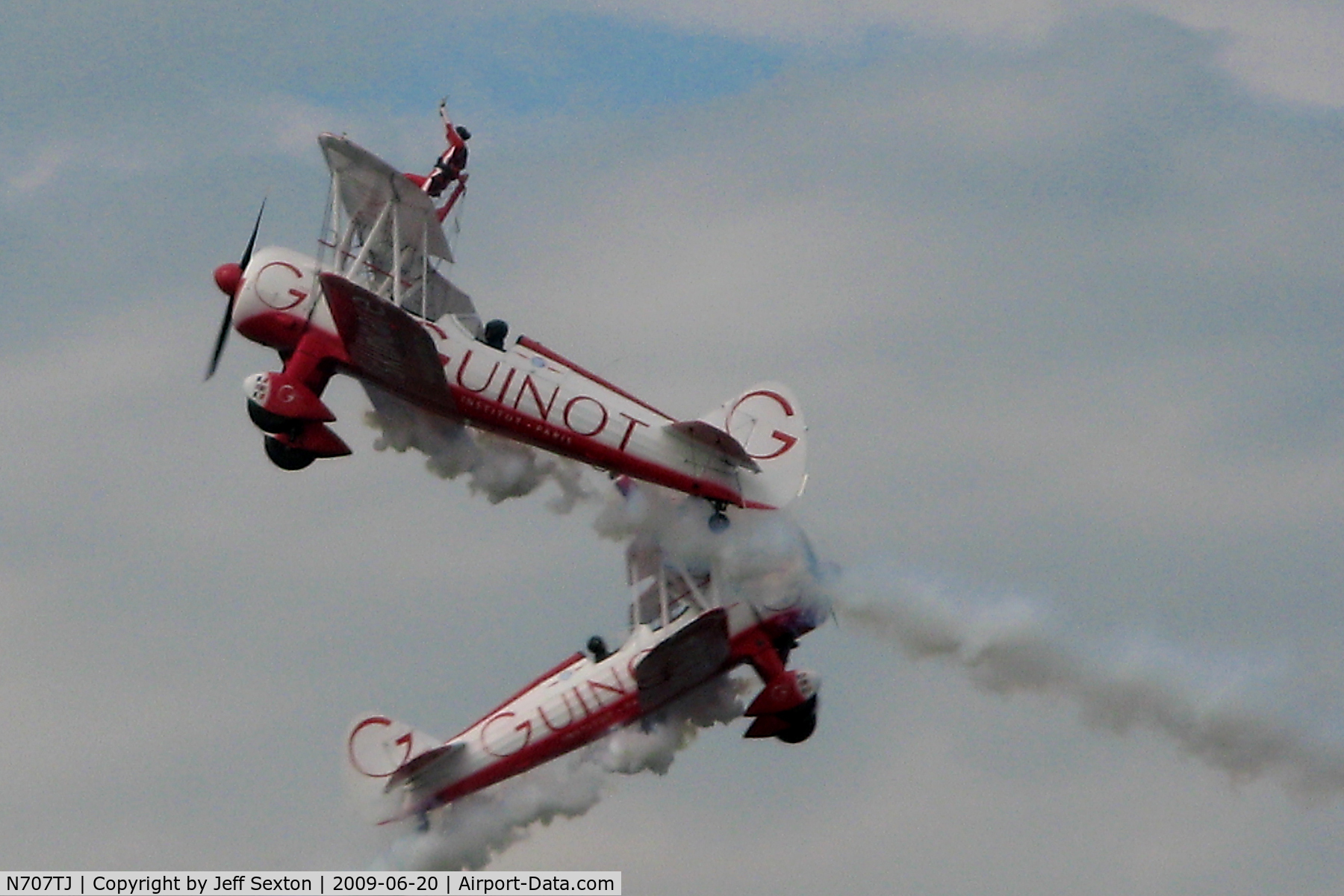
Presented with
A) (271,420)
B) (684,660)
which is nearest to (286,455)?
(271,420)

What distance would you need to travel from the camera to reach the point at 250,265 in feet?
157

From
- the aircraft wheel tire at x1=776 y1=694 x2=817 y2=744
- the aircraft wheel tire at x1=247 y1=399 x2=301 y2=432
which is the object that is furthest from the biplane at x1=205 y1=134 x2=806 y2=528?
the aircraft wheel tire at x1=776 y1=694 x2=817 y2=744

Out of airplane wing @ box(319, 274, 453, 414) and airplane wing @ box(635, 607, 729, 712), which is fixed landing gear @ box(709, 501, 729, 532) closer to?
airplane wing @ box(635, 607, 729, 712)

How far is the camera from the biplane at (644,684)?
Result: 4997 cm

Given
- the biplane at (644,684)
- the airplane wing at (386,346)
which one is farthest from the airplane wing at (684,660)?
the airplane wing at (386,346)

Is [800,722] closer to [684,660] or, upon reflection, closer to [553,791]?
[684,660]

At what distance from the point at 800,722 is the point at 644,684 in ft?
7.78

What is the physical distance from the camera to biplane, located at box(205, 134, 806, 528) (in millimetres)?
47094

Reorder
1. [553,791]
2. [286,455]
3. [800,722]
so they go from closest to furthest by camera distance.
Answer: [286,455] < [800,722] < [553,791]

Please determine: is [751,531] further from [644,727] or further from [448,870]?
[448,870]

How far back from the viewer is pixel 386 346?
154 ft

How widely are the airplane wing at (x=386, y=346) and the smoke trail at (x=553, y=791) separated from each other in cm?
654

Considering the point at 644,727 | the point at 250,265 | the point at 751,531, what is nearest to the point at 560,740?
the point at 644,727

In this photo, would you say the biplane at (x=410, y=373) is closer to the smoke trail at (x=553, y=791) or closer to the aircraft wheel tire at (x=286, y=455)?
the aircraft wheel tire at (x=286, y=455)
